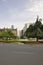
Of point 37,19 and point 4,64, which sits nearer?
point 4,64

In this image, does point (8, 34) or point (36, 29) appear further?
point (8, 34)

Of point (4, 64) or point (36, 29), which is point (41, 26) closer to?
point (36, 29)

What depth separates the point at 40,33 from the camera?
38.3m

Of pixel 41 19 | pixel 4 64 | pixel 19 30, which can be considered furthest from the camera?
pixel 19 30

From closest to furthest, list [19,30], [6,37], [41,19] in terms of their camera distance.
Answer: [41,19]
[6,37]
[19,30]

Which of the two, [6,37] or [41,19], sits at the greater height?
[41,19]

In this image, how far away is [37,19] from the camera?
3903cm

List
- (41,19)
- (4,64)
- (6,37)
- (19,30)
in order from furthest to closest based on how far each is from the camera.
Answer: (19,30) < (6,37) < (41,19) < (4,64)

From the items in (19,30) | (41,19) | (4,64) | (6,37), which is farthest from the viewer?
(19,30)

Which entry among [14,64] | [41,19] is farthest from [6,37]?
[14,64]

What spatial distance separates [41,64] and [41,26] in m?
32.3

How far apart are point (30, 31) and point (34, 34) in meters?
1.72

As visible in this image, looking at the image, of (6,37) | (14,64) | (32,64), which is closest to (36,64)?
(32,64)

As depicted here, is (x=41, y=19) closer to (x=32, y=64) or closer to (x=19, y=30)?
(x=32, y=64)
